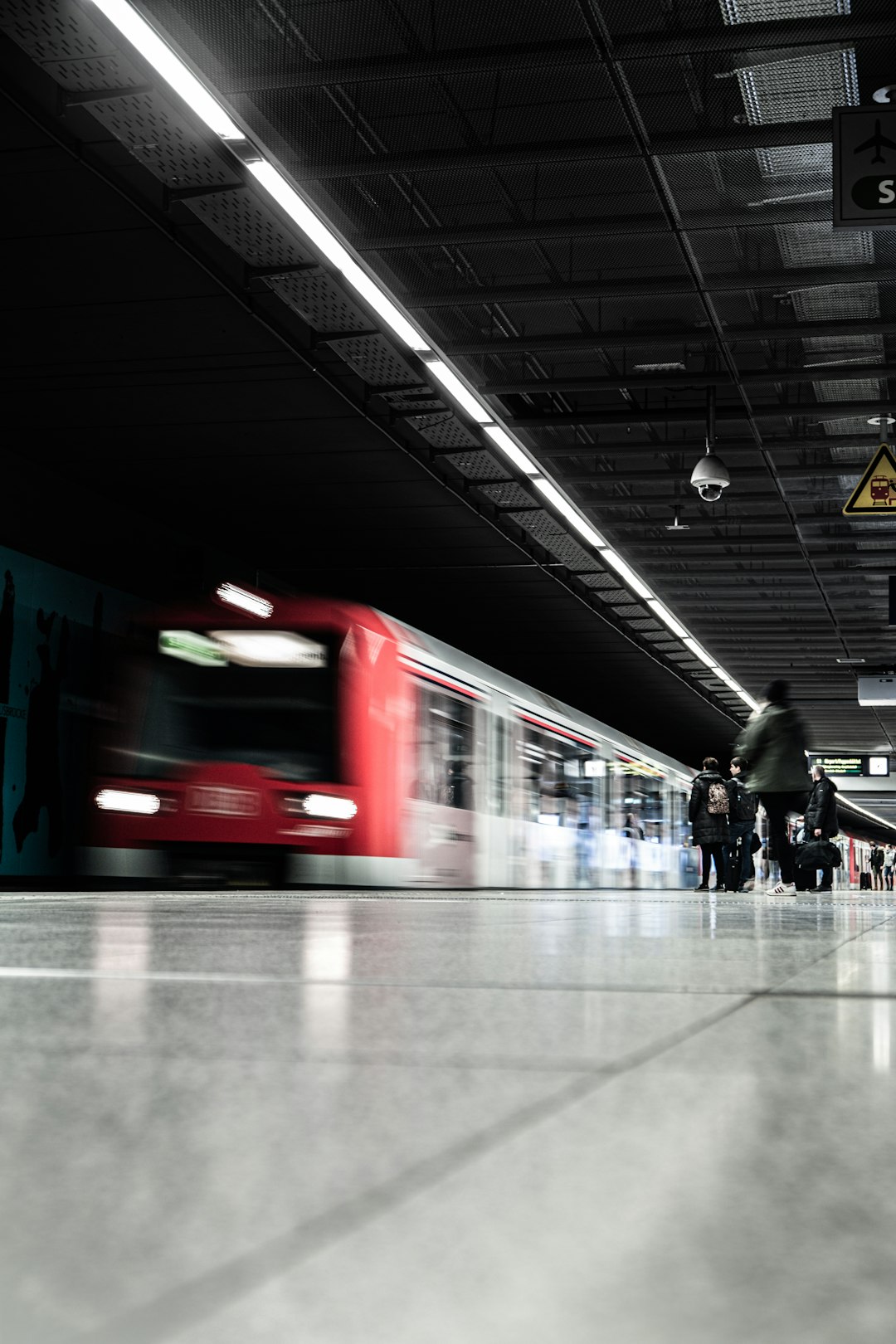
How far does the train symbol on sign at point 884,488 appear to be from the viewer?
13148 millimetres

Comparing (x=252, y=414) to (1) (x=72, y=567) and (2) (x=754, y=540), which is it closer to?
(1) (x=72, y=567)

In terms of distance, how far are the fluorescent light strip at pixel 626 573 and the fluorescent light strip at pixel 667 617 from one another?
0.31 meters

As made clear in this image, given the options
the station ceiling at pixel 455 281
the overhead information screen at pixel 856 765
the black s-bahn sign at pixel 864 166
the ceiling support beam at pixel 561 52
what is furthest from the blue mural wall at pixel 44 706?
the overhead information screen at pixel 856 765

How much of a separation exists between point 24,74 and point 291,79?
1623 mm

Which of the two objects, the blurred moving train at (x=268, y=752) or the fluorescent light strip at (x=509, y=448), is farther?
the fluorescent light strip at (x=509, y=448)

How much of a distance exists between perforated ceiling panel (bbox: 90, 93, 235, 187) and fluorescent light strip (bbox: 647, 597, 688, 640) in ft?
50.3

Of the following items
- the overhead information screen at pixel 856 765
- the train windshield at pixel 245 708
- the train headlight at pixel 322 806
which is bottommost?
the train headlight at pixel 322 806

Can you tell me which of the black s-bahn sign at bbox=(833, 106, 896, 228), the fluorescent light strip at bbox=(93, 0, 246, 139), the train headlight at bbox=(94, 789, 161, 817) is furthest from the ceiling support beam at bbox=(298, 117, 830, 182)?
the train headlight at bbox=(94, 789, 161, 817)

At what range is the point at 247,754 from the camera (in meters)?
A: 11.9

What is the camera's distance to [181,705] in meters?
12.0

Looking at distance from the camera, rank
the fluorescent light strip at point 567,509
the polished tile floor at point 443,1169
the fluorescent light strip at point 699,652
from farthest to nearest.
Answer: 1. the fluorescent light strip at point 699,652
2. the fluorescent light strip at point 567,509
3. the polished tile floor at point 443,1169

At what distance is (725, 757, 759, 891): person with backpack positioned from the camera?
1825cm

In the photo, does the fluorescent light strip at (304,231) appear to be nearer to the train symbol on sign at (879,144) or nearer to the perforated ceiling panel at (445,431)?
the perforated ceiling panel at (445,431)

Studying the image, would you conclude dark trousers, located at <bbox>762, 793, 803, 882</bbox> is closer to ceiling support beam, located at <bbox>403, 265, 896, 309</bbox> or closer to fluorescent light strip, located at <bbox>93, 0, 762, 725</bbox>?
ceiling support beam, located at <bbox>403, 265, 896, 309</bbox>
